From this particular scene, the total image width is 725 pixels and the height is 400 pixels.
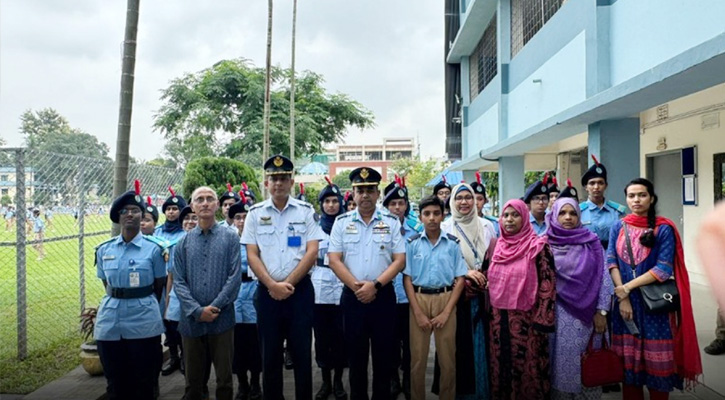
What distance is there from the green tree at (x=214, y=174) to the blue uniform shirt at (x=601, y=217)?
7784 millimetres

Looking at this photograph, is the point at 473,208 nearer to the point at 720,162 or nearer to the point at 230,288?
the point at 230,288

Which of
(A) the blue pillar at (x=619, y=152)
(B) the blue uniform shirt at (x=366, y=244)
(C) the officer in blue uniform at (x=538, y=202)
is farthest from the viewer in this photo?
(A) the blue pillar at (x=619, y=152)

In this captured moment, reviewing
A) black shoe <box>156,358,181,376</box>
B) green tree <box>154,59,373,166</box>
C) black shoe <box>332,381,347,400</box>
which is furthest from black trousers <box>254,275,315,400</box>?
green tree <box>154,59,373,166</box>

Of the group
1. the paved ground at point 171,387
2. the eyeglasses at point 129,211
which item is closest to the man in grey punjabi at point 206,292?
the eyeglasses at point 129,211

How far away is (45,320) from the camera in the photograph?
21.3ft

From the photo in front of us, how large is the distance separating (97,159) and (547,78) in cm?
718

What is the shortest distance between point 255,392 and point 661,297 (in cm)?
319

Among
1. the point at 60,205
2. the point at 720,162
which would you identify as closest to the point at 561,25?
the point at 720,162

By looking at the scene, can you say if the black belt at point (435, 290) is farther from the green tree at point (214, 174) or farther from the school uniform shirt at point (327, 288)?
the green tree at point (214, 174)

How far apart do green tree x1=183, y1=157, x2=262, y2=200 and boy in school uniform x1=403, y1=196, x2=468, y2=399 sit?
7435 mm

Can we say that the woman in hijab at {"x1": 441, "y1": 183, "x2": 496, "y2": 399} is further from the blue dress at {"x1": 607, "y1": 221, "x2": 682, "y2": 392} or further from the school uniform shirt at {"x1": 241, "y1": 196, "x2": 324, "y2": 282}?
the school uniform shirt at {"x1": 241, "y1": 196, "x2": 324, "y2": 282}

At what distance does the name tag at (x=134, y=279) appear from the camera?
3.73 m

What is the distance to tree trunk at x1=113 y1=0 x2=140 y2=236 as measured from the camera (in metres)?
4.90

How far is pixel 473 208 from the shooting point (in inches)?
167
